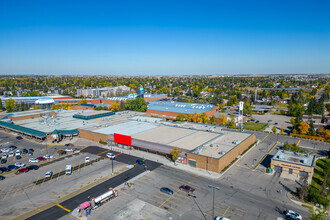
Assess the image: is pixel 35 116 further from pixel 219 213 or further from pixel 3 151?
pixel 219 213

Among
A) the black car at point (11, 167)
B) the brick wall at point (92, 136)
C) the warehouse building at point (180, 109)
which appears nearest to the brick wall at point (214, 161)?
the brick wall at point (92, 136)

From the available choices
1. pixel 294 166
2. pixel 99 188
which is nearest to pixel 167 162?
pixel 99 188

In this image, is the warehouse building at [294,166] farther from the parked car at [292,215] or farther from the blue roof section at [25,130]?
the blue roof section at [25,130]

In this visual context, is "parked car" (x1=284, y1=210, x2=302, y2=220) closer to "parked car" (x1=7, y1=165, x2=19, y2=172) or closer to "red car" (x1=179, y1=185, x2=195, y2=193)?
"red car" (x1=179, y1=185, x2=195, y2=193)

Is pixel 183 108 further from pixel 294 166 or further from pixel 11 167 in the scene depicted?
pixel 11 167

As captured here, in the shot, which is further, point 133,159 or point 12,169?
point 133,159

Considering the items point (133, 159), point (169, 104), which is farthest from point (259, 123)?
point (133, 159)

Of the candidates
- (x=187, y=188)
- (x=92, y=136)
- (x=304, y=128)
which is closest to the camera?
(x=187, y=188)
